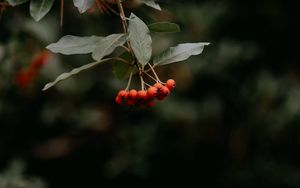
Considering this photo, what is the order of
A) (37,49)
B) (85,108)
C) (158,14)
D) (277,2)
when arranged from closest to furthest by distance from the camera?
(37,49), (158,14), (85,108), (277,2)

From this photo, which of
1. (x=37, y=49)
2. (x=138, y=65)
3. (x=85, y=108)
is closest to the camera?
(x=138, y=65)

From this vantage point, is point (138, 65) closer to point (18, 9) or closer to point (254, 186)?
point (18, 9)

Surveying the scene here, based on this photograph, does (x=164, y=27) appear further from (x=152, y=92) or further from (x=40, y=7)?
(x=40, y=7)

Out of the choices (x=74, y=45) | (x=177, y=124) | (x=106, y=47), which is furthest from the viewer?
(x=177, y=124)

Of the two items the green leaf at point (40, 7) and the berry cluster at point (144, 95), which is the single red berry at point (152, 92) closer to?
the berry cluster at point (144, 95)

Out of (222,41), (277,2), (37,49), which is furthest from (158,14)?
(277,2)

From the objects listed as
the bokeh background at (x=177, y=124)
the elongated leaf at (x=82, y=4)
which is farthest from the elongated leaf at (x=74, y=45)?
the bokeh background at (x=177, y=124)

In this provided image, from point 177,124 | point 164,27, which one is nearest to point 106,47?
point 164,27

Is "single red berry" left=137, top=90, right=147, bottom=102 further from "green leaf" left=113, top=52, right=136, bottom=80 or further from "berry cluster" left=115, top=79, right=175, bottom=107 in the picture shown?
"green leaf" left=113, top=52, right=136, bottom=80
